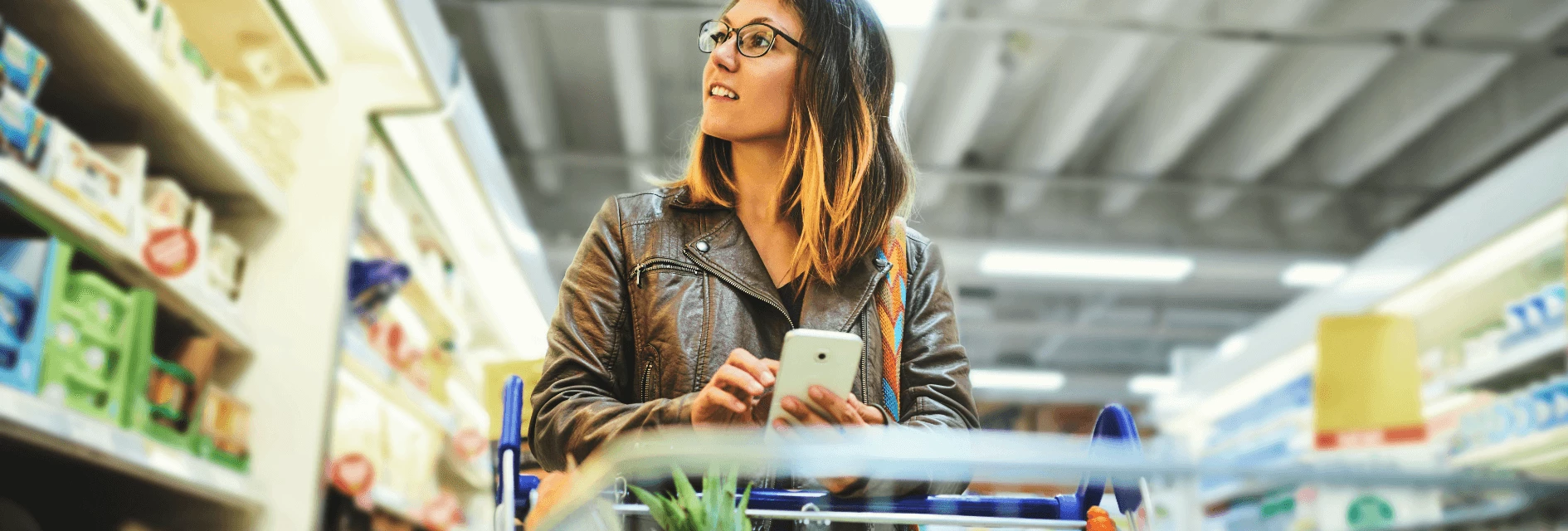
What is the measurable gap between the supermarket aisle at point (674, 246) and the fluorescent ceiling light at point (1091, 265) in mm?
31

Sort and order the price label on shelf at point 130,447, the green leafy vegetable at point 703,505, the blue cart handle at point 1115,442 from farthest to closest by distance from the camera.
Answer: the price label on shelf at point 130,447
the blue cart handle at point 1115,442
the green leafy vegetable at point 703,505

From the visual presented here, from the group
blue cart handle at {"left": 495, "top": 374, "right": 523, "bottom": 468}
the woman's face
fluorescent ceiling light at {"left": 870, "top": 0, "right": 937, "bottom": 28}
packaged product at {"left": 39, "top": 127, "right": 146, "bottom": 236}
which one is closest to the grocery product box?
packaged product at {"left": 39, "top": 127, "right": 146, "bottom": 236}

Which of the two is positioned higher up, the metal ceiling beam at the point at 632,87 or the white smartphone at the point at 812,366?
the metal ceiling beam at the point at 632,87

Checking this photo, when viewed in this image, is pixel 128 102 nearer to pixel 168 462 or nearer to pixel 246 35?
pixel 246 35

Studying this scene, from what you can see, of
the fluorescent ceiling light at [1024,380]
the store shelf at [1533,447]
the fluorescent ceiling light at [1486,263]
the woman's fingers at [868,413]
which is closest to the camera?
the woman's fingers at [868,413]

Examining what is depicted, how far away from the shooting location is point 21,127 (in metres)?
1.90

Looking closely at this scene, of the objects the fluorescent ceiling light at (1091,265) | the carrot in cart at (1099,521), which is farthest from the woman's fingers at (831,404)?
the fluorescent ceiling light at (1091,265)

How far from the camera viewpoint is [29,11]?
79.9 inches

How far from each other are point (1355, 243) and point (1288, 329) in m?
3.86

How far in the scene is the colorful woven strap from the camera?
4.85ft

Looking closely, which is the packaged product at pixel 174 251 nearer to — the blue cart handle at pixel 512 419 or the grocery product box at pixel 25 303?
the grocery product box at pixel 25 303

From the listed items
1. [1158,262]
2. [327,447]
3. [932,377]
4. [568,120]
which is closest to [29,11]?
[327,447]

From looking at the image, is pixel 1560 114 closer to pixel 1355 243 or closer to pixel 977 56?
pixel 1355 243

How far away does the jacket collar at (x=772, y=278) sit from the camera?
1.48 metres
